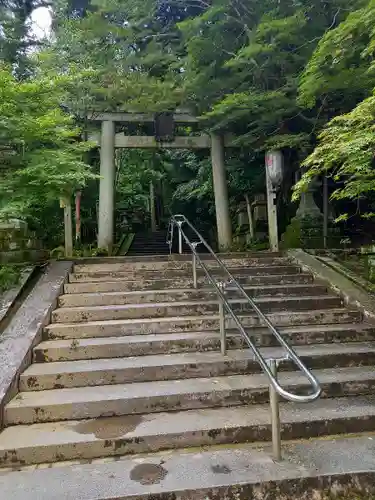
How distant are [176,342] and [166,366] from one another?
404 mm

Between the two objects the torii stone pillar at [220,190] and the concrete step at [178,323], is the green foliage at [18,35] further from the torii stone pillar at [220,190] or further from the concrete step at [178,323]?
the concrete step at [178,323]

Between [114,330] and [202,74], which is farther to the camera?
[202,74]

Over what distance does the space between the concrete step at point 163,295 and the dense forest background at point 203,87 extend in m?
1.08

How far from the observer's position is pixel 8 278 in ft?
14.5

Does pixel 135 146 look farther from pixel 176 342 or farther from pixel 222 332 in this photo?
pixel 222 332

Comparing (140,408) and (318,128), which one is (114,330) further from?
(318,128)

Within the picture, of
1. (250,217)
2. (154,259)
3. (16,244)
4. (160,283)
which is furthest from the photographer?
(250,217)

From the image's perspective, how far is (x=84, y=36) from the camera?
8.27 meters

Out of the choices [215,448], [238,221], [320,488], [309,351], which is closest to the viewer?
[320,488]

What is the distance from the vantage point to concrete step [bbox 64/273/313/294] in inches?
187

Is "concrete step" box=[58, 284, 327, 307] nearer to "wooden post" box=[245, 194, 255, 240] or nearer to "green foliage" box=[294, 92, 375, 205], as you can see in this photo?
"green foliage" box=[294, 92, 375, 205]

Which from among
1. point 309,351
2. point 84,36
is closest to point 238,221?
point 84,36

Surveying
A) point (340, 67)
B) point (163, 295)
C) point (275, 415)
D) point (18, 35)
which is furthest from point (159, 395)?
point (18, 35)

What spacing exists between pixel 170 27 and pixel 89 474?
9228mm
